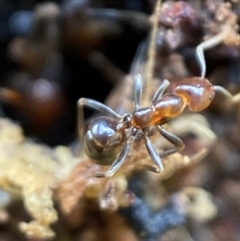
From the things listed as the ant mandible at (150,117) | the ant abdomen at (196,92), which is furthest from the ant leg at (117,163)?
the ant abdomen at (196,92)

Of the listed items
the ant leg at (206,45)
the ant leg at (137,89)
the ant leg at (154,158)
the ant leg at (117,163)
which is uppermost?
the ant leg at (206,45)

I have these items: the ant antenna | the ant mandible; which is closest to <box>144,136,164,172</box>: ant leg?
the ant mandible

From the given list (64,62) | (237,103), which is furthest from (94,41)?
(237,103)

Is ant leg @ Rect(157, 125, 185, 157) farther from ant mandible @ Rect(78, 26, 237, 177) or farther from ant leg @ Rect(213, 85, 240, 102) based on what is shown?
ant leg @ Rect(213, 85, 240, 102)

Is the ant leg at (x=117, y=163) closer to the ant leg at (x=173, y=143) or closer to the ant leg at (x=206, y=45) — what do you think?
the ant leg at (x=173, y=143)

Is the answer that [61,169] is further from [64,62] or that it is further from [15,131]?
[64,62]

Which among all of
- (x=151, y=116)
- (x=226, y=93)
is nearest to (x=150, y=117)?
(x=151, y=116)

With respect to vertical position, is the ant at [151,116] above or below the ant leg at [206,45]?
below

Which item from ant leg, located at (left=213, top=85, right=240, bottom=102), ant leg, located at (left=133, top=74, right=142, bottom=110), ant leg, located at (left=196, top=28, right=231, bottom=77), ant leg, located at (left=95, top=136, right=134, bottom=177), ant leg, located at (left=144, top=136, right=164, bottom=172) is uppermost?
ant leg, located at (left=196, top=28, right=231, bottom=77)
